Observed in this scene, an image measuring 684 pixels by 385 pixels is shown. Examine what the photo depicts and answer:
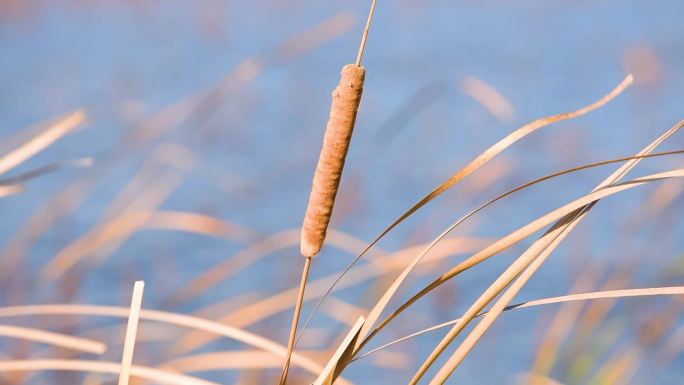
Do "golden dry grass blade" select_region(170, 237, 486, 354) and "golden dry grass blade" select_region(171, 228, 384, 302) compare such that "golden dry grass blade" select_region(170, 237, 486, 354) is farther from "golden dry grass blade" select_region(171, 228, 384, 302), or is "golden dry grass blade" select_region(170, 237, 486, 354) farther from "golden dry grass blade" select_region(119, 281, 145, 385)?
"golden dry grass blade" select_region(119, 281, 145, 385)

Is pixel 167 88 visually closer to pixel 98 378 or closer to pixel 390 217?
pixel 390 217

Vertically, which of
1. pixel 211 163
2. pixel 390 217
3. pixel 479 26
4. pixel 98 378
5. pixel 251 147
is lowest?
pixel 98 378

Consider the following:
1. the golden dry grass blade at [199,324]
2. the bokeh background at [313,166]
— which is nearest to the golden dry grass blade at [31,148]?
the golden dry grass blade at [199,324]

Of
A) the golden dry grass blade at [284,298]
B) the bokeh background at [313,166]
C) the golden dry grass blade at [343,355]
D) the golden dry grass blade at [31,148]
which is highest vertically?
the bokeh background at [313,166]

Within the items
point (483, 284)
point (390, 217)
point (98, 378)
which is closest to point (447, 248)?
point (98, 378)

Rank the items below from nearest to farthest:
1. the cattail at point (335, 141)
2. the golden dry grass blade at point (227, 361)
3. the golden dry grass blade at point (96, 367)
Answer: the cattail at point (335, 141)
the golden dry grass blade at point (96, 367)
the golden dry grass blade at point (227, 361)

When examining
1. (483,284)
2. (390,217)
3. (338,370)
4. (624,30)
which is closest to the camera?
(338,370)

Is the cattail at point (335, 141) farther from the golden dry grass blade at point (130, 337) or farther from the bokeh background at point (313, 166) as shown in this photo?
the bokeh background at point (313, 166)
